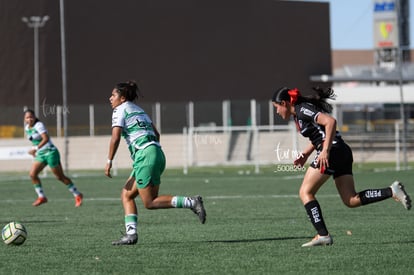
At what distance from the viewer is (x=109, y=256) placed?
11.1m

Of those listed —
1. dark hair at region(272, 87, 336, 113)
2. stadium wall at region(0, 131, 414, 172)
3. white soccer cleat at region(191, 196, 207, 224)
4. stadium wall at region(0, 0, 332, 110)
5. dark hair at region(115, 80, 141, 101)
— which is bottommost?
stadium wall at region(0, 131, 414, 172)

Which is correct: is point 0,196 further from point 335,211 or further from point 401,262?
point 401,262

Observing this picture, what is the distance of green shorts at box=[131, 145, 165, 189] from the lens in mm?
12156

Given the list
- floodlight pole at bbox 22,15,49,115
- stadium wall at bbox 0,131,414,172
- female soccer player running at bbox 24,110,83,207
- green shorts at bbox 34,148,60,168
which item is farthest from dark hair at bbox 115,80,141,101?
floodlight pole at bbox 22,15,49,115

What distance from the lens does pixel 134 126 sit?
40.4 feet

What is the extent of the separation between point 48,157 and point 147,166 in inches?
418

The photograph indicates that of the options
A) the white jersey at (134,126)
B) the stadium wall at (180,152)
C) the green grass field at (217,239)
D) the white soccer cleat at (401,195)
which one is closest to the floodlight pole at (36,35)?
the stadium wall at (180,152)

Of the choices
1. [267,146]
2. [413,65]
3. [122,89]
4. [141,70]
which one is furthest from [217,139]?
[413,65]

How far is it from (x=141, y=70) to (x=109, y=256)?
48.4 metres

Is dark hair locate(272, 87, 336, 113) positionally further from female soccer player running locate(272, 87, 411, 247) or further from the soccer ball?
the soccer ball

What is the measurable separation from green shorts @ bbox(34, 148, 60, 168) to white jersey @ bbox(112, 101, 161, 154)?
10304 mm

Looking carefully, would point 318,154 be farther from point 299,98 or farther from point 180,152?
point 180,152

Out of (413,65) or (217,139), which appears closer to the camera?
(217,139)

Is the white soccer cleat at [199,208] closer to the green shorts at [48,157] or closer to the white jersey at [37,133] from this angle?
the white jersey at [37,133]
